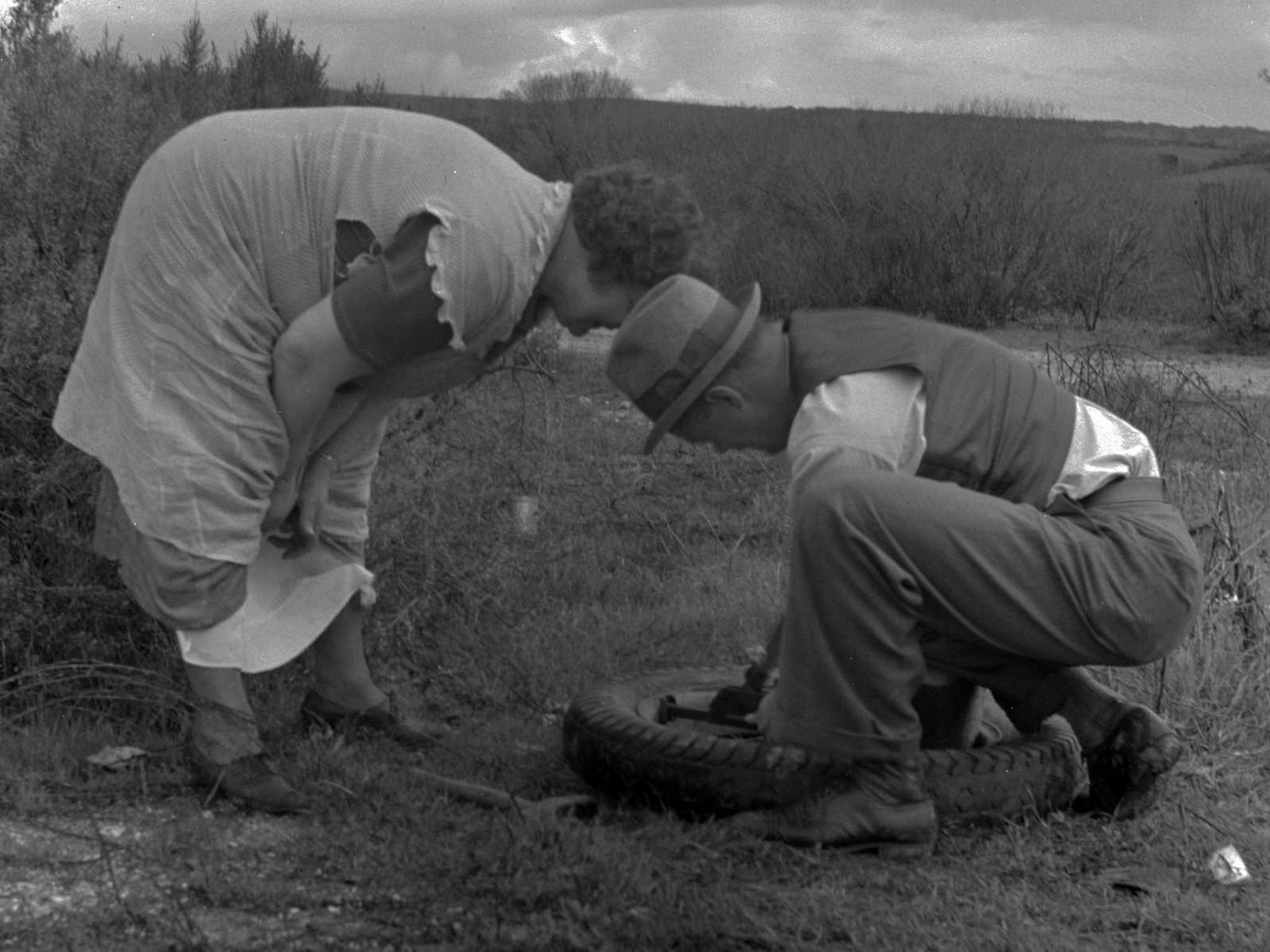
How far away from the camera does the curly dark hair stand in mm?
3549

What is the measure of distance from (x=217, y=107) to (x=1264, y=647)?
8.15 metres

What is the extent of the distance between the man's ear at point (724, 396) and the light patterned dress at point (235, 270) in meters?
0.50

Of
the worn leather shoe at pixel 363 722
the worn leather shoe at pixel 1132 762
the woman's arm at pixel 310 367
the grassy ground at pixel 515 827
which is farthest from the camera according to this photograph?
the worn leather shoe at pixel 363 722

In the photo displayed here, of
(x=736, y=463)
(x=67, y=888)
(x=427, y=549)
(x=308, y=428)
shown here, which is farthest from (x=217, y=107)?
(x=67, y=888)

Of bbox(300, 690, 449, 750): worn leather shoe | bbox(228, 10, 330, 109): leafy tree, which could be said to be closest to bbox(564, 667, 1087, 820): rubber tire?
bbox(300, 690, 449, 750): worn leather shoe

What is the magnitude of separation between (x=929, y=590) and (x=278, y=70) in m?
12.7

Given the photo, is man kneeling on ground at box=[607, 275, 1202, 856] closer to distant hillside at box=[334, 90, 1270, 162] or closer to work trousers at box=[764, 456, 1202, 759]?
work trousers at box=[764, 456, 1202, 759]

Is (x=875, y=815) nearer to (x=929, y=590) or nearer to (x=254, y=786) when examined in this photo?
(x=929, y=590)

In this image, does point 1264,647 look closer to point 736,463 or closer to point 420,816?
point 420,816

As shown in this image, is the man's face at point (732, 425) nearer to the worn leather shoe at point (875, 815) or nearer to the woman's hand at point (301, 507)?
the worn leather shoe at point (875, 815)

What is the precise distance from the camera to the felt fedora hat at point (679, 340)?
3396mm

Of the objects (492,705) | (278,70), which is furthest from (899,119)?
(492,705)

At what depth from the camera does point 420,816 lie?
3748 mm

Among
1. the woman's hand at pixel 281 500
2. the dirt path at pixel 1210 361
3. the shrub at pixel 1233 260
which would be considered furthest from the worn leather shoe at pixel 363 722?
the shrub at pixel 1233 260
